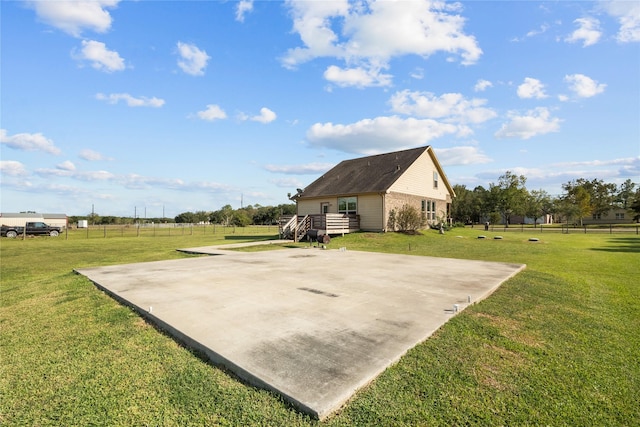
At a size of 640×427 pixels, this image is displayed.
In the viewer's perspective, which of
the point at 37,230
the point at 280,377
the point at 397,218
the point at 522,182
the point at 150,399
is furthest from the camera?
the point at 522,182

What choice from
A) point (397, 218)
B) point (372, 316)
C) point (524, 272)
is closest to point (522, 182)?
point (397, 218)

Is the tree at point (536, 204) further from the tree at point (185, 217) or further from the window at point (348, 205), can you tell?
the tree at point (185, 217)

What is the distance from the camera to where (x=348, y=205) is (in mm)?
23703

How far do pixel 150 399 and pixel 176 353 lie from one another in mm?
928

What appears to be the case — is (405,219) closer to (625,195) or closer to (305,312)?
(305,312)

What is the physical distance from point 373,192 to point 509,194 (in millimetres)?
37972

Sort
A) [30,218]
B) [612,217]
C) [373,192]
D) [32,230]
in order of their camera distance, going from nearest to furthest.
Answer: [373,192], [32,230], [30,218], [612,217]

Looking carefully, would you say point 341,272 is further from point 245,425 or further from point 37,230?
point 37,230

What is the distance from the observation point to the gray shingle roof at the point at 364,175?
892 inches

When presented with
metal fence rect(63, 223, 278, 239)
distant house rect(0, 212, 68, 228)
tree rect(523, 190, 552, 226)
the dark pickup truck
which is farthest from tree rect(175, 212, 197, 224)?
tree rect(523, 190, 552, 226)

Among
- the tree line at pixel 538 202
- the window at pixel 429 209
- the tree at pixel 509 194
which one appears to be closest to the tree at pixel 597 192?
the tree line at pixel 538 202

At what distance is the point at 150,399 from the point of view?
2.84m

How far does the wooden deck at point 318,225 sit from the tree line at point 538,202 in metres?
38.2

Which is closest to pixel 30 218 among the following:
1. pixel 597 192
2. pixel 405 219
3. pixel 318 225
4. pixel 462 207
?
pixel 318 225
